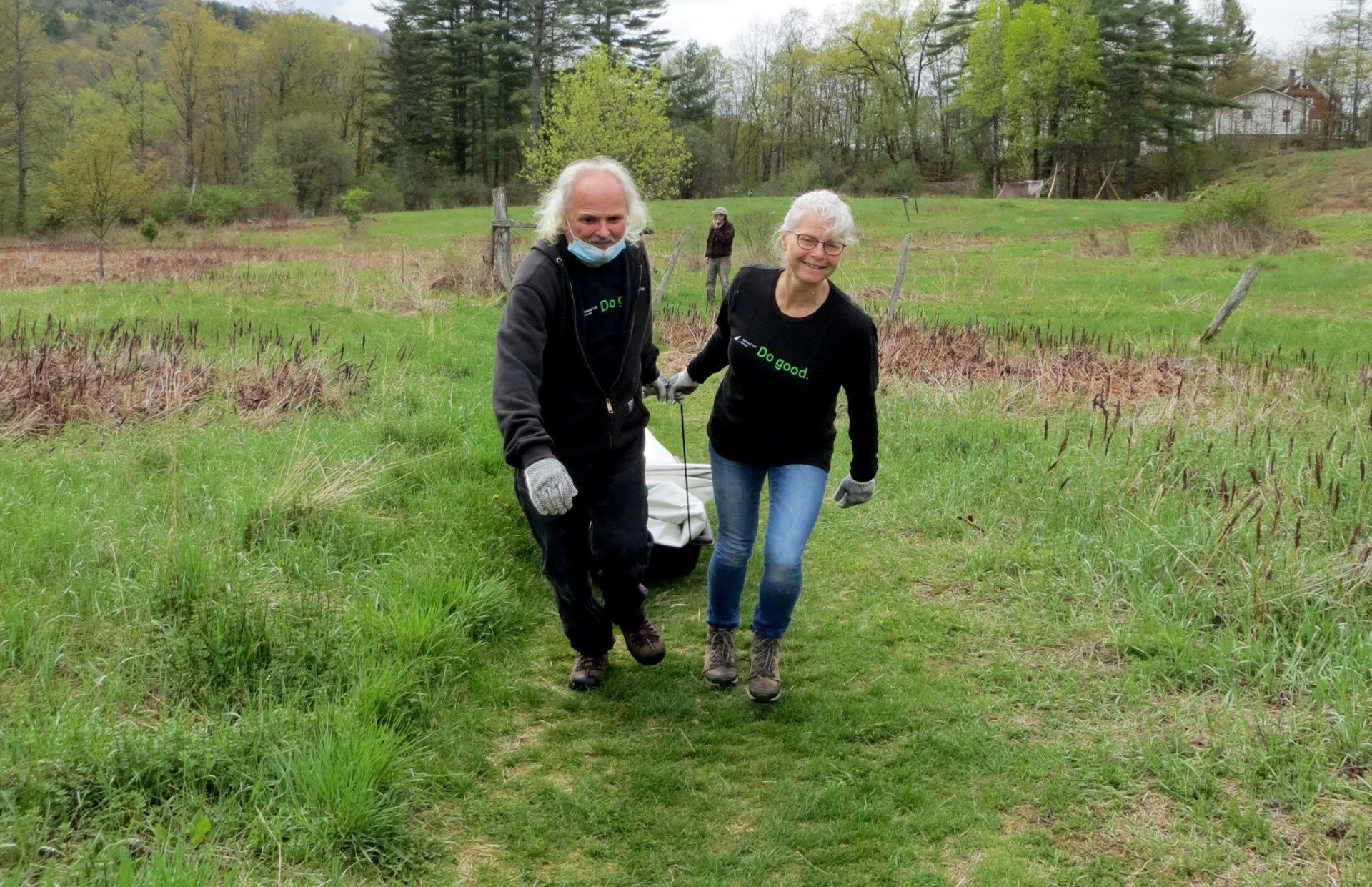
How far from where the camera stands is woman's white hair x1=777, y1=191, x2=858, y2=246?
3361 mm

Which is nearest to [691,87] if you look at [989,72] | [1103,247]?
[989,72]

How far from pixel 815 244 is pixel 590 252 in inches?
32.1

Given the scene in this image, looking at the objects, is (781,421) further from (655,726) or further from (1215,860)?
(1215,860)

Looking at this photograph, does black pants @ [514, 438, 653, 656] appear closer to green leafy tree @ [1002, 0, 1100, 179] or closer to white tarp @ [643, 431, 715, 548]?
white tarp @ [643, 431, 715, 548]

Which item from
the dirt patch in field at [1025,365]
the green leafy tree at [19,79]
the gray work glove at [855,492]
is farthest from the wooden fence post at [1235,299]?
the green leafy tree at [19,79]

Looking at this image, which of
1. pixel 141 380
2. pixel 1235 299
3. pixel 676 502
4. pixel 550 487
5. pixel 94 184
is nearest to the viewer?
pixel 550 487

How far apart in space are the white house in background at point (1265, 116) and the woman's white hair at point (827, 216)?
64.8 metres

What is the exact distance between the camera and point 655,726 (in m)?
3.66

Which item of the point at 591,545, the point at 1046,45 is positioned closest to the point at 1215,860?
the point at 591,545

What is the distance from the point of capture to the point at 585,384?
3494 mm

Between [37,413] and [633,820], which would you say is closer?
[633,820]

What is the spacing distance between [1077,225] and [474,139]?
129 ft

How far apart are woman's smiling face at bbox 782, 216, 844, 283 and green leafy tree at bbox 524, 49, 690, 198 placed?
103 ft

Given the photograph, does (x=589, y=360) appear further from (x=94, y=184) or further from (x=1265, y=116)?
(x=1265, y=116)
